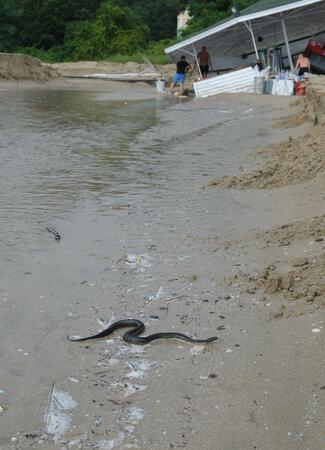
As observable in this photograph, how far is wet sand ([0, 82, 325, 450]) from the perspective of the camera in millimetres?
3207

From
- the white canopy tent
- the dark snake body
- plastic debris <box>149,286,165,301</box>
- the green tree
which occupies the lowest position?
plastic debris <box>149,286,165,301</box>

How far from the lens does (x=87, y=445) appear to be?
3.12m

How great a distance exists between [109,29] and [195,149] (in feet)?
123

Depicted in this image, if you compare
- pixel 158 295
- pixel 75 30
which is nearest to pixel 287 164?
pixel 158 295

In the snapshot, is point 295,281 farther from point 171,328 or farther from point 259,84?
point 259,84

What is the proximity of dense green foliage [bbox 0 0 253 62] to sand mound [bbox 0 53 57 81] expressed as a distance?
26.3 feet

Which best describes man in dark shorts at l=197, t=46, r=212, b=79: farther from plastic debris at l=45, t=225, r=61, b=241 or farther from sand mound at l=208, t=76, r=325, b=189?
plastic debris at l=45, t=225, r=61, b=241

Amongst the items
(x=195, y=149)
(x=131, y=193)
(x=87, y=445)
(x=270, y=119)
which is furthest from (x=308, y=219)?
(x=270, y=119)

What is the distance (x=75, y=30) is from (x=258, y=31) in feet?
79.8

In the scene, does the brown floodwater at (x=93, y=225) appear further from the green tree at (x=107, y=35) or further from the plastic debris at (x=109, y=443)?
the green tree at (x=107, y=35)

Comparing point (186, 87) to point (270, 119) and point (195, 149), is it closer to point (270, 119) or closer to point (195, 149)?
point (270, 119)

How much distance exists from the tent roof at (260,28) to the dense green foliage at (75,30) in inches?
504

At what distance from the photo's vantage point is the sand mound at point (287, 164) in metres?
8.54

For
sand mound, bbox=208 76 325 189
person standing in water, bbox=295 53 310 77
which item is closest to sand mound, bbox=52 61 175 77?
person standing in water, bbox=295 53 310 77
